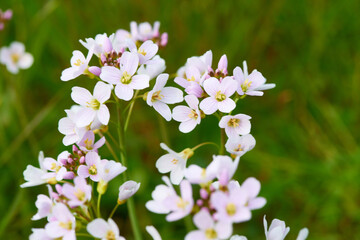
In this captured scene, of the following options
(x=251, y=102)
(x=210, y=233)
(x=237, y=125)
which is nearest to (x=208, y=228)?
(x=210, y=233)

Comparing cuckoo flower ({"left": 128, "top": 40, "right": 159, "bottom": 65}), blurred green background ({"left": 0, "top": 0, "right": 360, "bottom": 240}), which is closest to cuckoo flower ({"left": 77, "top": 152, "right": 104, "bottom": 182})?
cuckoo flower ({"left": 128, "top": 40, "right": 159, "bottom": 65})

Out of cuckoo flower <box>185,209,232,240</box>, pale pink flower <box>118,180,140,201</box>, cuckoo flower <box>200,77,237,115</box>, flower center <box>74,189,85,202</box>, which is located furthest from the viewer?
cuckoo flower <box>200,77,237,115</box>

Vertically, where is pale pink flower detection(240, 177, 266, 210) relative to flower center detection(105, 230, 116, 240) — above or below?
below

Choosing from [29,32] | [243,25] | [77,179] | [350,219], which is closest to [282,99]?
[243,25]

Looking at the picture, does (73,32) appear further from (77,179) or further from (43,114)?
(77,179)

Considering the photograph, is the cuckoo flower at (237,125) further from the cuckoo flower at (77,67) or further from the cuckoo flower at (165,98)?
the cuckoo flower at (77,67)

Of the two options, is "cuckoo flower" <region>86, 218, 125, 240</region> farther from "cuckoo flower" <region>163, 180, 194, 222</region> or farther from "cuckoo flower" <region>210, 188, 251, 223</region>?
"cuckoo flower" <region>210, 188, 251, 223</region>

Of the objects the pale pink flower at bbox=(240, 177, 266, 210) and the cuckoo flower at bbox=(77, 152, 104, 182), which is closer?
the pale pink flower at bbox=(240, 177, 266, 210)
